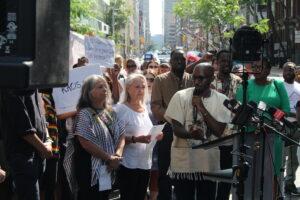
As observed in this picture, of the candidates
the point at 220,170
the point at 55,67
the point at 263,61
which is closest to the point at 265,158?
the point at 220,170

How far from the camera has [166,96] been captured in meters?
7.18

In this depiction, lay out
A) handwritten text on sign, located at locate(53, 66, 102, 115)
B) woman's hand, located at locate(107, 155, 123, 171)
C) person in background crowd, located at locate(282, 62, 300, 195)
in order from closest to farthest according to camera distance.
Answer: woman's hand, located at locate(107, 155, 123, 171)
handwritten text on sign, located at locate(53, 66, 102, 115)
person in background crowd, located at locate(282, 62, 300, 195)

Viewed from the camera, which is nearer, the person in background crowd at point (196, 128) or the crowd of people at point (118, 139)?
the crowd of people at point (118, 139)

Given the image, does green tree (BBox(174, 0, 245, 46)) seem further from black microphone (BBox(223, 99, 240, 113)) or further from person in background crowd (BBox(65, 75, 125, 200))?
black microphone (BBox(223, 99, 240, 113))

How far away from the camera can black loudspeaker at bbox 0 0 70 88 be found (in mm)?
1689

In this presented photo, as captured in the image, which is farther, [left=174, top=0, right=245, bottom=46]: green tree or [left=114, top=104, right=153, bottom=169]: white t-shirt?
[left=174, top=0, right=245, bottom=46]: green tree

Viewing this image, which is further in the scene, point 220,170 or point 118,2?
point 118,2

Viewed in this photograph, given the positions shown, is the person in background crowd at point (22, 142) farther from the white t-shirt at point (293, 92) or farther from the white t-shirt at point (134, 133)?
the white t-shirt at point (293, 92)

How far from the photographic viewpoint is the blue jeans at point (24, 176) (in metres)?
5.10

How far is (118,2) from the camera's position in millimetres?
90125

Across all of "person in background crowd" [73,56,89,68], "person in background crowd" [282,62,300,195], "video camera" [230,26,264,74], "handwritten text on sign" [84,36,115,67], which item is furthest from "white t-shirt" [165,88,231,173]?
"handwritten text on sign" [84,36,115,67]

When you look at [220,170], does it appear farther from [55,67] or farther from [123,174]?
[55,67]

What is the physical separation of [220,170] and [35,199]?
1741 millimetres

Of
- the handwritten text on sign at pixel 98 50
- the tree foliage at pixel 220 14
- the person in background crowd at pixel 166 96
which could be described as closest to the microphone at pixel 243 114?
the person in background crowd at pixel 166 96
